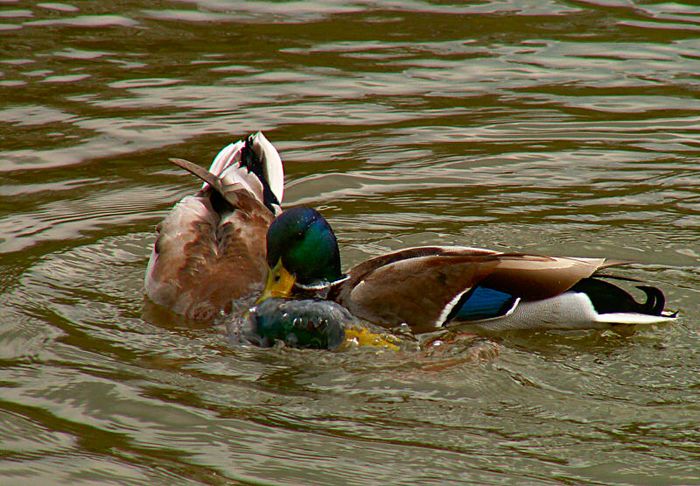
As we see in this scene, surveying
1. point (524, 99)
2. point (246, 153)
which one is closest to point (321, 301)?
point (246, 153)

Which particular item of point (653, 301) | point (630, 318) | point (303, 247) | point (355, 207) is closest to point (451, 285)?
point (303, 247)

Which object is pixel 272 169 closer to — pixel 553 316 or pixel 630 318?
pixel 553 316

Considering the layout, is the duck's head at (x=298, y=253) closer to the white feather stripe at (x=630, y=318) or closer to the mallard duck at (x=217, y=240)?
the mallard duck at (x=217, y=240)

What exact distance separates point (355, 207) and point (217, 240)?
137cm

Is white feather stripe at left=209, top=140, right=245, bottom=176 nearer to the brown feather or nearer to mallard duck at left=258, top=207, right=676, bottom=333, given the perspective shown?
the brown feather

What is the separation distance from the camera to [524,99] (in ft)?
38.2

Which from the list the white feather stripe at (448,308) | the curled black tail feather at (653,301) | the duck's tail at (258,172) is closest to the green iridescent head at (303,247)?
the white feather stripe at (448,308)

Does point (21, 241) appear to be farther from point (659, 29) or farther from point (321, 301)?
point (659, 29)

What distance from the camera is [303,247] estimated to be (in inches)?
305

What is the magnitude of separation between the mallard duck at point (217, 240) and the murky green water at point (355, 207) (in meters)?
0.23

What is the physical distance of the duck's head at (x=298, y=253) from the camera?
25.3ft

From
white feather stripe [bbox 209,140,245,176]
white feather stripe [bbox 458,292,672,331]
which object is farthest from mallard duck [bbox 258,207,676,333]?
white feather stripe [bbox 209,140,245,176]

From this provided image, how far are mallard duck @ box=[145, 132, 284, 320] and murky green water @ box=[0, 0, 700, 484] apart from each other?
9.1 inches

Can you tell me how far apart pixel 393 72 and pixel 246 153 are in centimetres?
318
